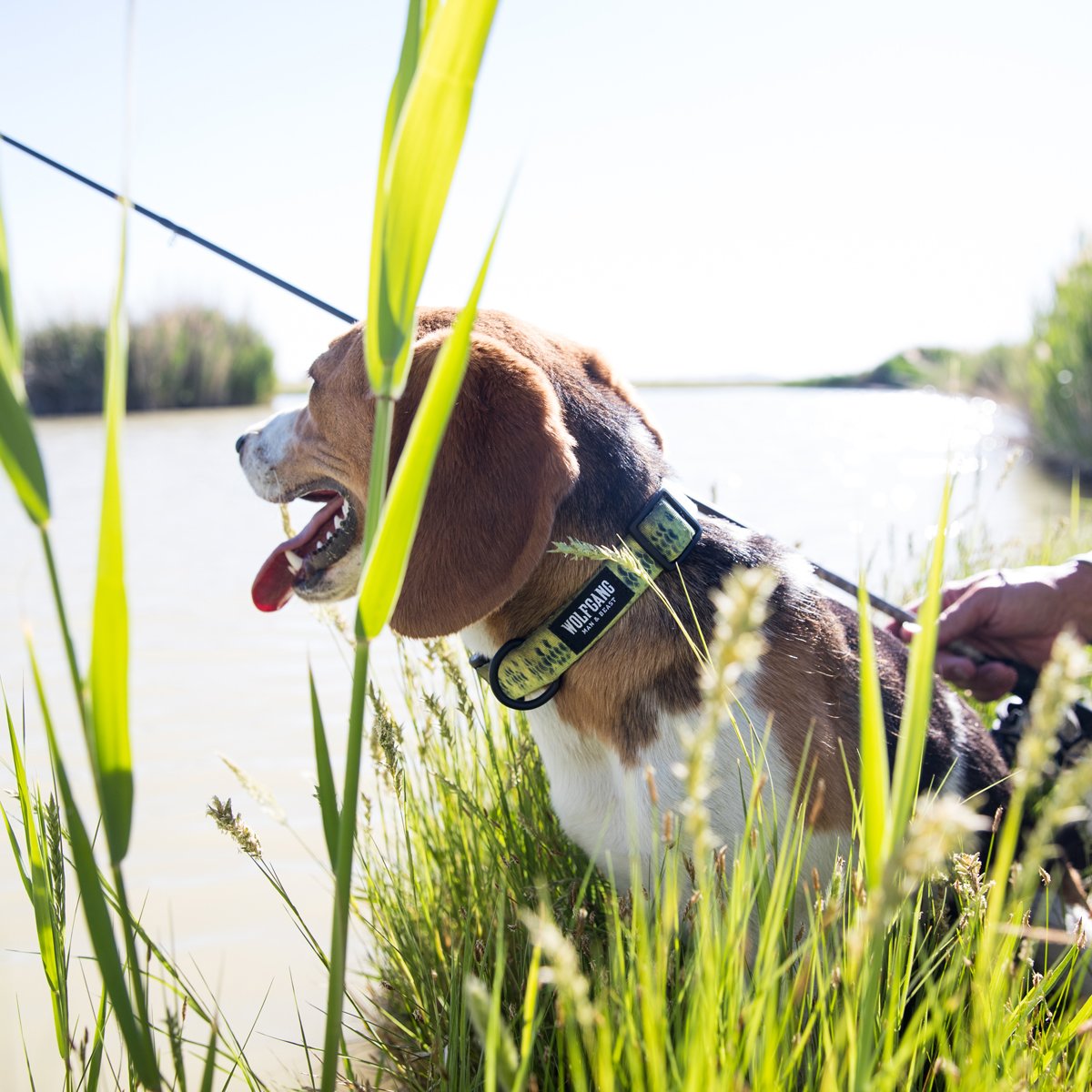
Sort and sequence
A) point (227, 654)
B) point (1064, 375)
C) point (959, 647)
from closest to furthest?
point (959, 647) < point (227, 654) < point (1064, 375)

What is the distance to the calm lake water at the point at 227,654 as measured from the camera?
2871 millimetres

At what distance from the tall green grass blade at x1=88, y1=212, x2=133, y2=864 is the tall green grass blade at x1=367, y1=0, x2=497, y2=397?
239 millimetres

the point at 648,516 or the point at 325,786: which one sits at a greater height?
the point at 648,516

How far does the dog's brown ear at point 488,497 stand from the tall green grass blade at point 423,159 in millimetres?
949

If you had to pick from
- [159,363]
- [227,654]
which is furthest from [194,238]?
[159,363]

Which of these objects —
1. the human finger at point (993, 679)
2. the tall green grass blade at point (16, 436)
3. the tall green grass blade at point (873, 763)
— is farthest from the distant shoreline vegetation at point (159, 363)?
the tall green grass blade at point (873, 763)

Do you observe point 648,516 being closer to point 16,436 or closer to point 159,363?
point 16,436

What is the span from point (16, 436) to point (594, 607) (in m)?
1.19

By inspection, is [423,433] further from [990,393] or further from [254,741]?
[990,393]

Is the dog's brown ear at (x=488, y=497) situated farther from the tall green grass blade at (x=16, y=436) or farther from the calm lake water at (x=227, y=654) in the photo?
the tall green grass blade at (x=16, y=436)

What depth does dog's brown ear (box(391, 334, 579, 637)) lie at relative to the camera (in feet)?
6.16

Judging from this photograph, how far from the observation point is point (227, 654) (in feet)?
18.8

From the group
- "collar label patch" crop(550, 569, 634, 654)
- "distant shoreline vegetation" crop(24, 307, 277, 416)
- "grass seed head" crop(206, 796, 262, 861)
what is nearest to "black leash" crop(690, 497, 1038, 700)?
"collar label patch" crop(550, 569, 634, 654)

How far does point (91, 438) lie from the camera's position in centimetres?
1584
